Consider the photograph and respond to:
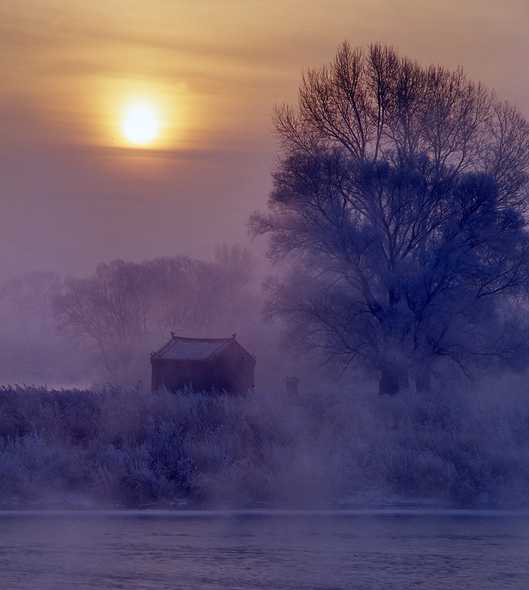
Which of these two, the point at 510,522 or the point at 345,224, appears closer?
the point at 510,522

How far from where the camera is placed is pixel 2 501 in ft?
33.5

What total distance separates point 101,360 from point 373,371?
137 ft

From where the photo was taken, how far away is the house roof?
33.9m

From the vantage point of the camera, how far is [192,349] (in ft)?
114

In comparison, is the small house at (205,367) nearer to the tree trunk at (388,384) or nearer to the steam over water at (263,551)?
the tree trunk at (388,384)

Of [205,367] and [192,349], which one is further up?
[192,349]

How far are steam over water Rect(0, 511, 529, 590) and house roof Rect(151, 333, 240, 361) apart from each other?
24109 millimetres

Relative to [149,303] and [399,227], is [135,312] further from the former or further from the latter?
[399,227]

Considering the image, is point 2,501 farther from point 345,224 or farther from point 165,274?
point 165,274

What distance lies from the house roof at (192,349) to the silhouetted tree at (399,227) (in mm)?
7712

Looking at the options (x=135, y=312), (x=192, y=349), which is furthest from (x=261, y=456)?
(x=135, y=312)

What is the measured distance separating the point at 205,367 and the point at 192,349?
1.56 metres

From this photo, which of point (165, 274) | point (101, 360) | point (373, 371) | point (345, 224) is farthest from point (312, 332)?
point (165, 274)

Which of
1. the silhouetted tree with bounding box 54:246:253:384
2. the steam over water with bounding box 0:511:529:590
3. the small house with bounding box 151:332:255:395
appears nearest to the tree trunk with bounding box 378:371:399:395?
the small house with bounding box 151:332:255:395
